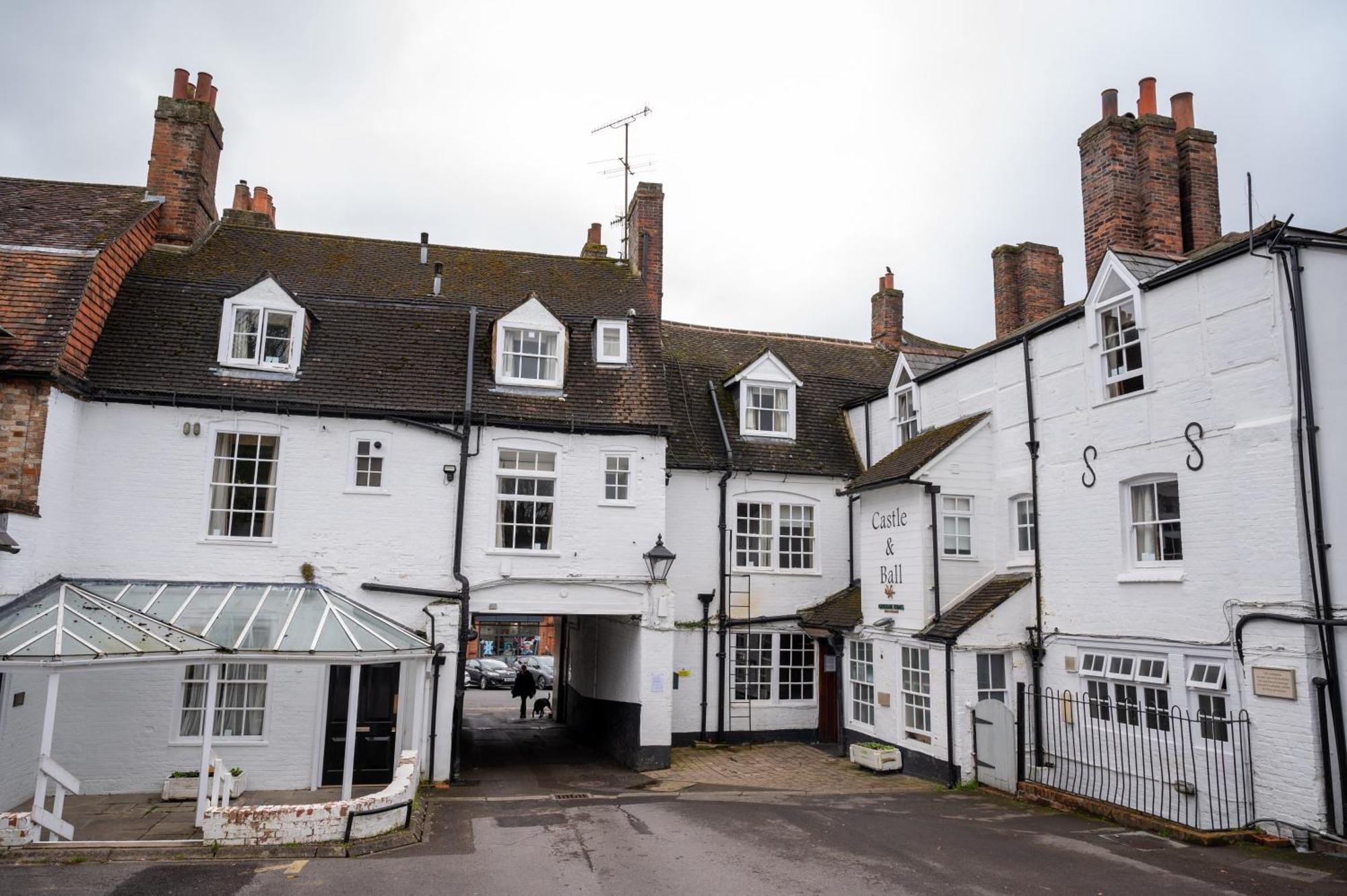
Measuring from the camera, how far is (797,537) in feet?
69.0

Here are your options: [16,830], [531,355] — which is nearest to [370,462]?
[531,355]

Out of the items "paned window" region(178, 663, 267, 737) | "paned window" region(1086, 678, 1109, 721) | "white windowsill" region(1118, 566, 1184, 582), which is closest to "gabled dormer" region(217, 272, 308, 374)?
"paned window" region(178, 663, 267, 737)

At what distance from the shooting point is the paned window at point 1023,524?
1623cm

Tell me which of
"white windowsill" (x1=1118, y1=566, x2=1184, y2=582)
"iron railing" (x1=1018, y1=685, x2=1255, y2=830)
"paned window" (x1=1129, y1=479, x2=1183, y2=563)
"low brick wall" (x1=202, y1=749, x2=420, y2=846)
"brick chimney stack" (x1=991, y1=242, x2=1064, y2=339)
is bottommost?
"low brick wall" (x1=202, y1=749, x2=420, y2=846)

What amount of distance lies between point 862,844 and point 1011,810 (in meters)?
3.46

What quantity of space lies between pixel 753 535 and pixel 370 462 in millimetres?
8915

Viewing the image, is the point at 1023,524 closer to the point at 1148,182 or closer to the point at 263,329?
the point at 1148,182

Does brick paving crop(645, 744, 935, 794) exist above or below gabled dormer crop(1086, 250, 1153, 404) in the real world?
below

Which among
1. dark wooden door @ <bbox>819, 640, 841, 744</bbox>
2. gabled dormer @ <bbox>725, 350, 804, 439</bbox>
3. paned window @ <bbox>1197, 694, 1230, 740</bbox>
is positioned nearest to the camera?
paned window @ <bbox>1197, 694, 1230, 740</bbox>

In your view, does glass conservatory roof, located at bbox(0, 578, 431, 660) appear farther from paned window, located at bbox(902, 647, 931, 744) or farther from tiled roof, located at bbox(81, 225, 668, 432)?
paned window, located at bbox(902, 647, 931, 744)

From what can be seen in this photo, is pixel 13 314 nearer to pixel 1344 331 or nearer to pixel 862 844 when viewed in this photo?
pixel 862 844

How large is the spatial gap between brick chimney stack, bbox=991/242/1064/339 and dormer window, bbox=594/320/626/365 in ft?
27.7

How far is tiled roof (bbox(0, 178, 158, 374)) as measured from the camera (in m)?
14.3

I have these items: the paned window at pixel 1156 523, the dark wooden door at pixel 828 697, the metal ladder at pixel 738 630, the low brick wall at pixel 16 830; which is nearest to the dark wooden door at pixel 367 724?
the low brick wall at pixel 16 830
